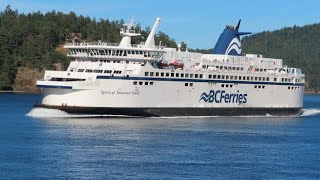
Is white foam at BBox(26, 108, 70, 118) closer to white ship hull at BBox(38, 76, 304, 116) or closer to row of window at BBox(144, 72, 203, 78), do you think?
white ship hull at BBox(38, 76, 304, 116)

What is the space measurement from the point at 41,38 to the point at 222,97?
84.5 meters

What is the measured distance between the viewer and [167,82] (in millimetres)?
66125

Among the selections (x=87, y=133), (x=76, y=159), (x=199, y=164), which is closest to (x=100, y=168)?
(x=76, y=159)

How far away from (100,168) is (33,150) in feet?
22.2

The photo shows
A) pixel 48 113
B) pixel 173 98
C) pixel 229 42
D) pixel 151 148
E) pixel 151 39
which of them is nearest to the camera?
pixel 151 148

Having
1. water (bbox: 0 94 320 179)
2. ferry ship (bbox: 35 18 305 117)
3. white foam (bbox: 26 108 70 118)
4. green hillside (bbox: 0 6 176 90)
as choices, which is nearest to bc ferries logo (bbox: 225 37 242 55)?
ferry ship (bbox: 35 18 305 117)

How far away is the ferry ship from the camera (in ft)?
203

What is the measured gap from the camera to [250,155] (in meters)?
44.8

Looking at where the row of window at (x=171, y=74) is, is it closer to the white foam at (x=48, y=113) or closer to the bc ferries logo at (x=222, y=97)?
the bc ferries logo at (x=222, y=97)

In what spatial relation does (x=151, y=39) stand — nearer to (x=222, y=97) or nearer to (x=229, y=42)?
(x=222, y=97)

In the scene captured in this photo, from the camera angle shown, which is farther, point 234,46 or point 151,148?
point 234,46

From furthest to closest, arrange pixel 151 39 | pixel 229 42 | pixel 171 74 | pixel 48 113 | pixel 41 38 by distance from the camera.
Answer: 1. pixel 41 38
2. pixel 229 42
3. pixel 151 39
4. pixel 171 74
5. pixel 48 113

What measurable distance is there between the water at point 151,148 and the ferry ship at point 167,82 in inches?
59.6

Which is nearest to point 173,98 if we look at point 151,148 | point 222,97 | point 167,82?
point 167,82
